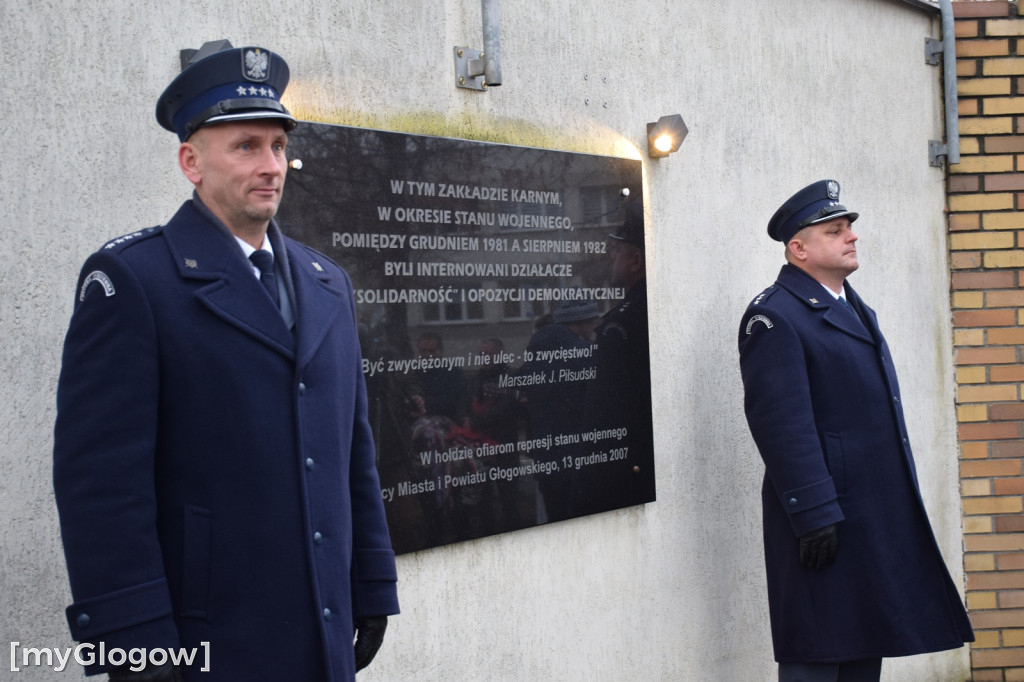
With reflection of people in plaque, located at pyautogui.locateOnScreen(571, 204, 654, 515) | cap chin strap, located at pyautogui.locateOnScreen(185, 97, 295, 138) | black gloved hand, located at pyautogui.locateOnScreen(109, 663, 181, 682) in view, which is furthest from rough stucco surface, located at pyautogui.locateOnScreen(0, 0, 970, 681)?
black gloved hand, located at pyautogui.locateOnScreen(109, 663, 181, 682)

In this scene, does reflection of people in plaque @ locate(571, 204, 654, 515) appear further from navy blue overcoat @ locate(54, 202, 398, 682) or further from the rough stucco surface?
navy blue overcoat @ locate(54, 202, 398, 682)

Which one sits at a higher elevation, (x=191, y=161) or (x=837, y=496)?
(x=191, y=161)

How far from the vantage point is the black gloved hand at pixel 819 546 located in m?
3.78

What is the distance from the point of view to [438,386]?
131 inches

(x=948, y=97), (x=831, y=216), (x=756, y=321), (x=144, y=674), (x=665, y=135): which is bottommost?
(x=144, y=674)

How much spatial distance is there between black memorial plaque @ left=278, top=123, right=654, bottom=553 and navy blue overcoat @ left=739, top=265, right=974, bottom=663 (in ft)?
1.58

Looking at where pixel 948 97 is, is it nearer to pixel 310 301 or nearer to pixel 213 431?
pixel 310 301

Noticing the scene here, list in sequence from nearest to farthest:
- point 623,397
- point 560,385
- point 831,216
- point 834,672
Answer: point 560,385 → point 834,672 → point 623,397 → point 831,216

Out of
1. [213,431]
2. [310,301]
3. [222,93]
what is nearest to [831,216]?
[310,301]

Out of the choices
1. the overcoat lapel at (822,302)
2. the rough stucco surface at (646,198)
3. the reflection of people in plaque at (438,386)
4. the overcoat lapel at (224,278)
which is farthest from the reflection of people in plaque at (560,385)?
the overcoat lapel at (224,278)

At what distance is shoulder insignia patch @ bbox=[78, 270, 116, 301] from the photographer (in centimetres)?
206

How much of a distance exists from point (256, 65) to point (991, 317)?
14.5 feet

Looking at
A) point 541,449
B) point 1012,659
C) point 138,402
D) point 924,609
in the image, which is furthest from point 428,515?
point 1012,659

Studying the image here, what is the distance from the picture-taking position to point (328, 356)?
7.71ft
